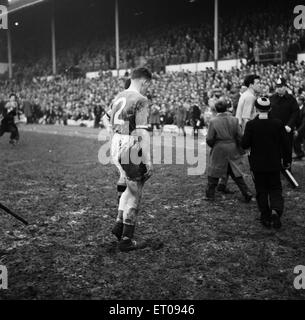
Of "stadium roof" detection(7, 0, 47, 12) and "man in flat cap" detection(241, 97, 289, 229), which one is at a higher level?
"stadium roof" detection(7, 0, 47, 12)

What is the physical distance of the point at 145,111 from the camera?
4285mm

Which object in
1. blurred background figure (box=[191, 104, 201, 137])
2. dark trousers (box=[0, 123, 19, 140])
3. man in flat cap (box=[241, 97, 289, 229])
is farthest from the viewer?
blurred background figure (box=[191, 104, 201, 137])

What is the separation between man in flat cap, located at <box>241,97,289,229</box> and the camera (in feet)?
16.3


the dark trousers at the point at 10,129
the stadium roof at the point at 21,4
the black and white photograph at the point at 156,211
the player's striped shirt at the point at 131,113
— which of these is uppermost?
the stadium roof at the point at 21,4

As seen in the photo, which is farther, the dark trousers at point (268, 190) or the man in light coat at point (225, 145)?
the man in light coat at point (225, 145)

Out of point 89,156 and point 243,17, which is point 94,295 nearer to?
point 89,156

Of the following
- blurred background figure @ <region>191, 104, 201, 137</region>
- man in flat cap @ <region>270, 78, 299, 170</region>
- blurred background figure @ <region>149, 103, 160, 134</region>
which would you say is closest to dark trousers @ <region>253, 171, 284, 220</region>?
man in flat cap @ <region>270, 78, 299, 170</region>

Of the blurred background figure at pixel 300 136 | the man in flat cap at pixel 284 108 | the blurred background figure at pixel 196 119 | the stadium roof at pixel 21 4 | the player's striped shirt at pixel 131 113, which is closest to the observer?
the player's striped shirt at pixel 131 113

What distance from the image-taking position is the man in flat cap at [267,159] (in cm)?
497

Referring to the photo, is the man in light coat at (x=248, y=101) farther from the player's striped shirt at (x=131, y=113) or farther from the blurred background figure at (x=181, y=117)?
the blurred background figure at (x=181, y=117)

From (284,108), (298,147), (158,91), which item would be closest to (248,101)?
(284,108)

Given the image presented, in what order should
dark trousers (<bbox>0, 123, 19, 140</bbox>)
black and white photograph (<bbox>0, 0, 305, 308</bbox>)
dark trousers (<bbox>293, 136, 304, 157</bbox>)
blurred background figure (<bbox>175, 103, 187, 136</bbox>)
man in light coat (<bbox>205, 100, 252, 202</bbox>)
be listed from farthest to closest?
blurred background figure (<bbox>175, 103, 187, 136</bbox>) → dark trousers (<bbox>0, 123, 19, 140</bbox>) → dark trousers (<bbox>293, 136, 304, 157</bbox>) → man in light coat (<bbox>205, 100, 252, 202</bbox>) → black and white photograph (<bbox>0, 0, 305, 308</bbox>)

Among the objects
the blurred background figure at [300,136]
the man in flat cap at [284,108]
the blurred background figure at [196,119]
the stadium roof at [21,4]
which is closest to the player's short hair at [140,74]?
the man in flat cap at [284,108]

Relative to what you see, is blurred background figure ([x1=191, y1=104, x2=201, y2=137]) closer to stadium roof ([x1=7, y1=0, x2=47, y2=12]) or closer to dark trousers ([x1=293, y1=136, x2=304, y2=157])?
dark trousers ([x1=293, y1=136, x2=304, y2=157])
